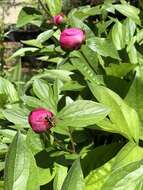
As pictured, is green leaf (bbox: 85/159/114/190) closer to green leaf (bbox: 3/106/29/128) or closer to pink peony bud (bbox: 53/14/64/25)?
green leaf (bbox: 3/106/29/128)

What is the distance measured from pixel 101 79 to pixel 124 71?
2.1 inches

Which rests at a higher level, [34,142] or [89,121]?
[89,121]

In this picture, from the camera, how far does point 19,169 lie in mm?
740

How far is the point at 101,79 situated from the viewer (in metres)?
1.28

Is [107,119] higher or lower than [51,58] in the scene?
higher

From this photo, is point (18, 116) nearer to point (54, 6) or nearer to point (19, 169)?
point (19, 169)

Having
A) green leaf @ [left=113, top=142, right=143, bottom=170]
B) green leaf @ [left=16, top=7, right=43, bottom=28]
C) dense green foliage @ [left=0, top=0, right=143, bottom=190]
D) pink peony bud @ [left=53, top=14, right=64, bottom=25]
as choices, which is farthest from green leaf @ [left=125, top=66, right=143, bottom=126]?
green leaf @ [left=16, top=7, right=43, bottom=28]

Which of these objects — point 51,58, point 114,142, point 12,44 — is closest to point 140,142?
point 114,142

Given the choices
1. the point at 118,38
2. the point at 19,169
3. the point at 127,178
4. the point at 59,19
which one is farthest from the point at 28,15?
the point at 19,169

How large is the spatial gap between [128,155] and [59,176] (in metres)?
0.16

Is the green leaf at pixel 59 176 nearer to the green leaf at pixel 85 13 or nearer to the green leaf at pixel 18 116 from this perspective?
the green leaf at pixel 18 116

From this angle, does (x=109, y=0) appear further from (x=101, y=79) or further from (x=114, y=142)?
(x=114, y=142)

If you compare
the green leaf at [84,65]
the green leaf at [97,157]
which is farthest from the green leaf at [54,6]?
the green leaf at [97,157]

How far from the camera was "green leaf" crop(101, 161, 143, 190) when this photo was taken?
0.90m
